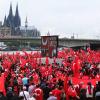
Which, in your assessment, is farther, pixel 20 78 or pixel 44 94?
pixel 20 78

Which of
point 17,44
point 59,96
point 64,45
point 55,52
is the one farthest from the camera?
point 17,44

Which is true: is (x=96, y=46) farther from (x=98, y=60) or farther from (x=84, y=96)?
(x=84, y=96)

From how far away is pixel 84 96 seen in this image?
16.4m

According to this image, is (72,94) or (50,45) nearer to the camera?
(72,94)

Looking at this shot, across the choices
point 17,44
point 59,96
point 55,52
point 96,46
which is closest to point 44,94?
point 59,96

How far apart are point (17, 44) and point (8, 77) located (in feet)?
358

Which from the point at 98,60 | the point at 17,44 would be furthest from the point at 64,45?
the point at 98,60

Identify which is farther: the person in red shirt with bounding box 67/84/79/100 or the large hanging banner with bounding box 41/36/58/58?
the large hanging banner with bounding box 41/36/58/58

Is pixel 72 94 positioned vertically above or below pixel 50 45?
below

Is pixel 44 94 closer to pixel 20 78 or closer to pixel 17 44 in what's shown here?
pixel 20 78

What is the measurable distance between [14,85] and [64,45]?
84.0 metres

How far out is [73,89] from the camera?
16438 mm

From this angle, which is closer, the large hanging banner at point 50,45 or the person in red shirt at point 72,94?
the person in red shirt at point 72,94

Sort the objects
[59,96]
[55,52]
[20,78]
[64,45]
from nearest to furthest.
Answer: [59,96], [20,78], [55,52], [64,45]
